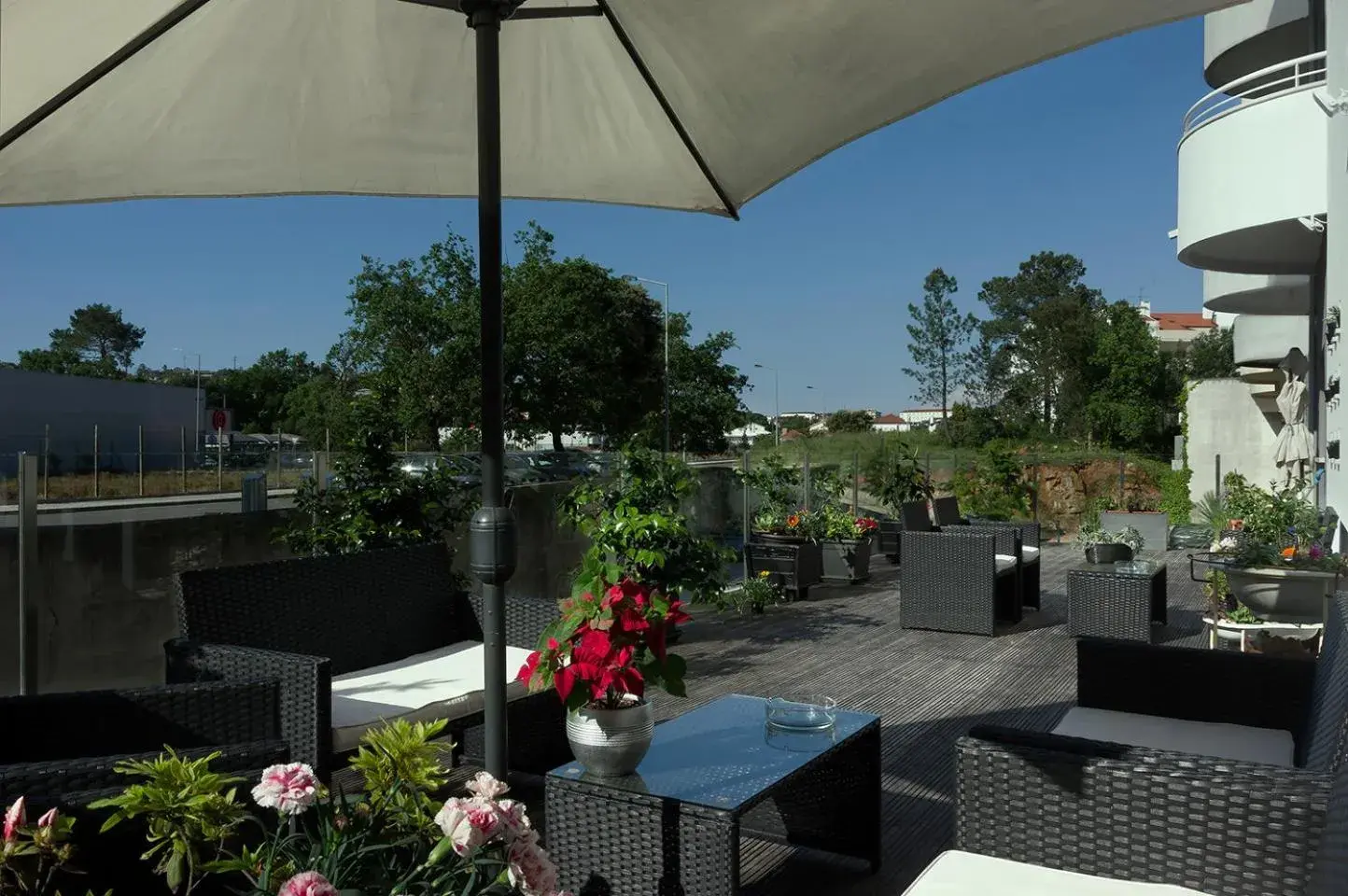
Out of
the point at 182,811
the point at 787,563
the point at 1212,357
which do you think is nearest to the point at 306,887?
the point at 182,811

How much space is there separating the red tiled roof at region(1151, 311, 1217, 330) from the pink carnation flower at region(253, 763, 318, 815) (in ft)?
259

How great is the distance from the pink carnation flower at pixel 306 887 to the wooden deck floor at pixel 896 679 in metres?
2.06

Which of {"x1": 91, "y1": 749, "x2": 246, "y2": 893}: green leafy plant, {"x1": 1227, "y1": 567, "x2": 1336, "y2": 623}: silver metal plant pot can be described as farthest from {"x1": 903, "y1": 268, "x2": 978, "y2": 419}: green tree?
{"x1": 91, "y1": 749, "x2": 246, "y2": 893}: green leafy plant

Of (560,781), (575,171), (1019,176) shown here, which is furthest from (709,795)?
(1019,176)

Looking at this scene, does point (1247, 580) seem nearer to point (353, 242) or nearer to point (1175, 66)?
point (1175, 66)

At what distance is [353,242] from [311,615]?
132ft

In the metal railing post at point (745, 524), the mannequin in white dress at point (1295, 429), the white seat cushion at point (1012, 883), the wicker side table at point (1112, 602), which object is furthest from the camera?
the mannequin in white dress at point (1295, 429)

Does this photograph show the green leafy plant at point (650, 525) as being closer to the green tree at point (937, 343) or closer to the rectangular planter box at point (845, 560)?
the rectangular planter box at point (845, 560)

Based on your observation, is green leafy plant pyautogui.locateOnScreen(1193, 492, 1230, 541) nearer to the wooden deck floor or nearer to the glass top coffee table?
the wooden deck floor

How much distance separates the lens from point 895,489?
428 inches

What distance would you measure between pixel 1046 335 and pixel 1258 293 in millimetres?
34982

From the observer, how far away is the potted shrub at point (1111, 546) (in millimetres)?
7105

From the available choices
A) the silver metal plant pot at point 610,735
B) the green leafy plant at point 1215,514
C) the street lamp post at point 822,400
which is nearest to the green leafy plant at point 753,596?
the green leafy plant at point 1215,514

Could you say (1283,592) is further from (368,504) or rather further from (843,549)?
(368,504)
